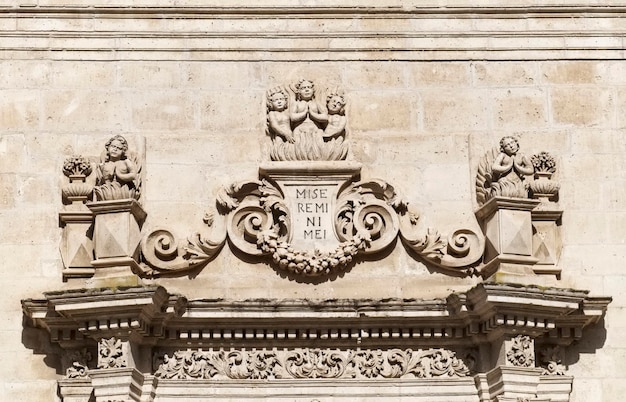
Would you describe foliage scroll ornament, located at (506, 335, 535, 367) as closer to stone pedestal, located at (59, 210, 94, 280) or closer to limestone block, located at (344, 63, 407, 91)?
limestone block, located at (344, 63, 407, 91)

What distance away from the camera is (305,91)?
714 inches

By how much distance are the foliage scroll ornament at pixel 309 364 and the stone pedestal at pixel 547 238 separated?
1.07 m

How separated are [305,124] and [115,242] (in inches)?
75.6

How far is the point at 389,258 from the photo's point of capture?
17.9 m

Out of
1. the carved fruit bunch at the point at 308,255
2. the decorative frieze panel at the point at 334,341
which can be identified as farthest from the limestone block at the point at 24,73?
the carved fruit bunch at the point at 308,255

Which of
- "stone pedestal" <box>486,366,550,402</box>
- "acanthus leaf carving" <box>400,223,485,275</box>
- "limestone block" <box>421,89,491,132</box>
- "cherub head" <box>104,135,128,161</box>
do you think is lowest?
"stone pedestal" <box>486,366,550,402</box>

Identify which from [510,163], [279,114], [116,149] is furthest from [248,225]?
[510,163]

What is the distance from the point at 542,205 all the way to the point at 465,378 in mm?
1595

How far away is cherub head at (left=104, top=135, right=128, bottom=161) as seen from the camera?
17688 mm

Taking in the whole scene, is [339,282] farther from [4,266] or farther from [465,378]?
[4,266]

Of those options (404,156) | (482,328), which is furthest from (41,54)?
(482,328)

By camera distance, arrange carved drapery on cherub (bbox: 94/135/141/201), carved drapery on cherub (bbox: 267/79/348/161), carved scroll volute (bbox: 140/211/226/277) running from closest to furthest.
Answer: carved drapery on cherub (bbox: 94/135/141/201)
carved scroll volute (bbox: 140/211/226/277)
carved drapery on cherub (bbox: 267/79/348/161)

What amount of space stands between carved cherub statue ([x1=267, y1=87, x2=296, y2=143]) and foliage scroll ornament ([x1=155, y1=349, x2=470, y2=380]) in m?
1.83

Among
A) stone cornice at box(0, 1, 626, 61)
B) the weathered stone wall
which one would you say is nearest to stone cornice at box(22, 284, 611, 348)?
the weathered stone wall
